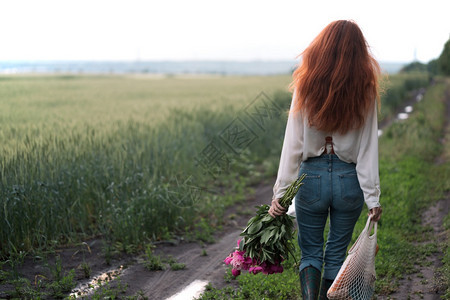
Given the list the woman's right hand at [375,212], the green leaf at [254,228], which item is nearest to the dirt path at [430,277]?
the woman's right hand at [375,212]

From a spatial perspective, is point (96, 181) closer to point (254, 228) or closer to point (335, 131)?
point (254, 228)

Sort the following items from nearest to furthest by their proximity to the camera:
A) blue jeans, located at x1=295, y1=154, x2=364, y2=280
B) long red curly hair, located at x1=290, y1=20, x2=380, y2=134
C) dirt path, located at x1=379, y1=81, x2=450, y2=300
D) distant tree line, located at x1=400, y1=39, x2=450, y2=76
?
long red curly hair, located at x1=290, y1=20, x2=380, y2=134 → blue jeans, located at x1=295, y1=154, x2=364, y2=280 → dirt path, located at x1=379, y1=81, x2=450, y2=300 → distant tree line, located at x1=400, y1=39, x2=450, y2=76

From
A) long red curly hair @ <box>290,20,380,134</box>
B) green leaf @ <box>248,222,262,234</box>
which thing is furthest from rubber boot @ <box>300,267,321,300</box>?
long red curly hair @ <box>290,20,380,134</box>

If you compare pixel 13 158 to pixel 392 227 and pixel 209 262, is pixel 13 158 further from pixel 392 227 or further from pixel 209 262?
pixel 392 227

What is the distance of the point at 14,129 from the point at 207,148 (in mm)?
3994

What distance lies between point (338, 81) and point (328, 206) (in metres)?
0.81

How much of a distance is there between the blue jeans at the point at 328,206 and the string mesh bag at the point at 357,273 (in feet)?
0.48

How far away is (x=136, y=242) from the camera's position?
18.8ft

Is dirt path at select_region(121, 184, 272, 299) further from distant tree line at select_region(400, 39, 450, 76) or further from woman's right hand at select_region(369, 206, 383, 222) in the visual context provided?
distant tree line at select_region(400, 39, 450, 76)

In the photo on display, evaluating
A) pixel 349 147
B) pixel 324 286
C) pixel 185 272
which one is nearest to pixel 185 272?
pixel 185 272

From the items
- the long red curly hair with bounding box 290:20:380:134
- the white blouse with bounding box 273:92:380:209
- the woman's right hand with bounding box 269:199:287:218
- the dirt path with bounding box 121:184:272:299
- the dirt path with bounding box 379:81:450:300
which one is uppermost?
the long red curly hair with bounding box 290:20:380:134

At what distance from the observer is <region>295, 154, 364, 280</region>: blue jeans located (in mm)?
3205

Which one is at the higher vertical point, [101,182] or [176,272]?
[101,182]

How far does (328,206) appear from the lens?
10.7ft
